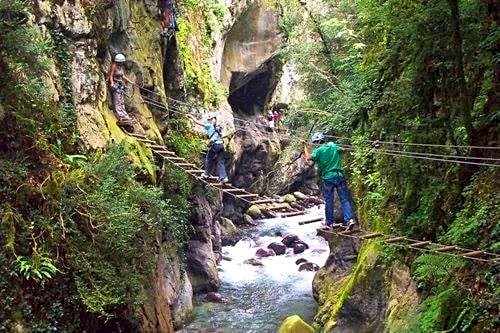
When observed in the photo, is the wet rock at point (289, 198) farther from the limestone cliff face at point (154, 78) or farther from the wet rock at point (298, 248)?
the wet rock at point (298, 248)

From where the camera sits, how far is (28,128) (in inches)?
340

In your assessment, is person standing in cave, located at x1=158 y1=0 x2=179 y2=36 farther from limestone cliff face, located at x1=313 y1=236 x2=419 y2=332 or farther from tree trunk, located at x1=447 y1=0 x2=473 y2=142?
tree trunk, located at x1=447 y1=0 x2=473 y2=142

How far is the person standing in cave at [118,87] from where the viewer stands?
1223cm

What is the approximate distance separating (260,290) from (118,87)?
8209 millimetres

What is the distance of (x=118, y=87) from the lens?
40.4 ft

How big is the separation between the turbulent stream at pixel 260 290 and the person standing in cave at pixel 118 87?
18.0 ft

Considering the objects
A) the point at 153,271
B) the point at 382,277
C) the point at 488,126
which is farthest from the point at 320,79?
the point at 488,126

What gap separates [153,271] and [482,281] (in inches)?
257

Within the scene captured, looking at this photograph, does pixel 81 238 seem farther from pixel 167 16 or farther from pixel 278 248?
pixel 278 248

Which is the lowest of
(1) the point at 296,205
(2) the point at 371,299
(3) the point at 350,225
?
(1) the point at 296,205

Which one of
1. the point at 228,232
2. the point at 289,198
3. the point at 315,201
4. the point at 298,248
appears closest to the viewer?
the point at 298,248

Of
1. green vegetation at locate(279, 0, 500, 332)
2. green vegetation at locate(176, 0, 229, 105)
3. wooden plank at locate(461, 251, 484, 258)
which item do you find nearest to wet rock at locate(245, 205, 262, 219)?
green vegetation at locate(176, 0, 229, 105)

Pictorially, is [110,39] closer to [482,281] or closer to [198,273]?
[198,273]

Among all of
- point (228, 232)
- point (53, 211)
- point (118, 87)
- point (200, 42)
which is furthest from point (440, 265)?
point (228, 232)
